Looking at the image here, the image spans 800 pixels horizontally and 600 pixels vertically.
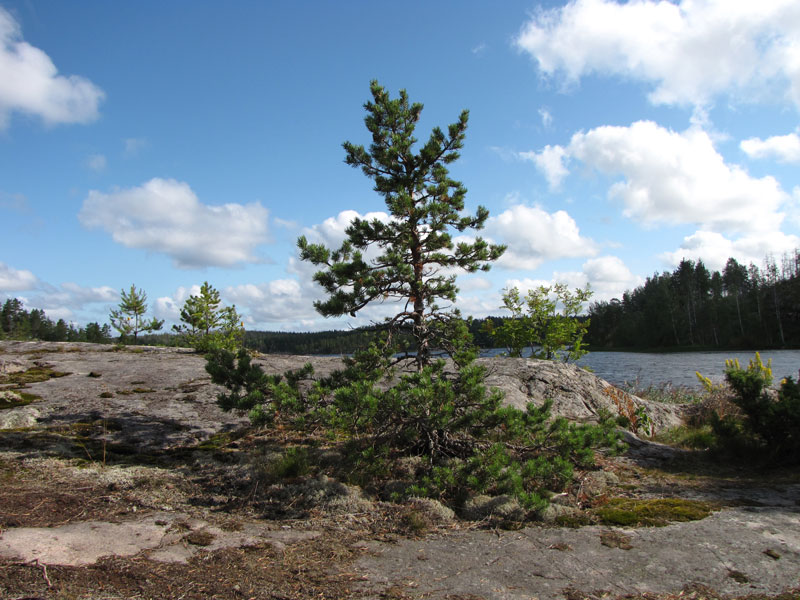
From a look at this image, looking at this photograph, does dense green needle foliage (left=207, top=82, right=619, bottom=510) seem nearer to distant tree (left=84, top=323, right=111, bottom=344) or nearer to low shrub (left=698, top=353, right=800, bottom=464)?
low shrub (left=698, top=353, right=800, bottom=464)

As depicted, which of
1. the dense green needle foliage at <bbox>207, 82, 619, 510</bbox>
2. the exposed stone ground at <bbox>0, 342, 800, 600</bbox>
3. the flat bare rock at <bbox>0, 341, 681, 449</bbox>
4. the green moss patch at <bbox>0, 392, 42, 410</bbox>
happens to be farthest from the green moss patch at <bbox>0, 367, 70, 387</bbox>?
the dense green needle foliage at <bbox>207, 82, 619, 510</bbox>

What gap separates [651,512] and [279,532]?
12.0 feet

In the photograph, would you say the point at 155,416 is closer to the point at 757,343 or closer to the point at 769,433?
the point at 769,433

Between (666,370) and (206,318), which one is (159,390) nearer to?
(206,318)

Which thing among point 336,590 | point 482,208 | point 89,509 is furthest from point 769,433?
point 89,509

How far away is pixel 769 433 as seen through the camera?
688cm

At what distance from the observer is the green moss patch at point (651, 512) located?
4375mm

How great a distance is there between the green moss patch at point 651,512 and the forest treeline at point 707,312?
223 feet

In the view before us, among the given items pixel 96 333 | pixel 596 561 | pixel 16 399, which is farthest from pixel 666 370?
pixel 96 333

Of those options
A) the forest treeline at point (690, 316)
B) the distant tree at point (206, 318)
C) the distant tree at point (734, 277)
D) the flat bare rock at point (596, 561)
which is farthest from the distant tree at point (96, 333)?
the distant tree at point (734, 277)

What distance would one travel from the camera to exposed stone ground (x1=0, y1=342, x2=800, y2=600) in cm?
308

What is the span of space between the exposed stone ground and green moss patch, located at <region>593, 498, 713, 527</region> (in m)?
0.16

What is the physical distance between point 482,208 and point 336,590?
513cm

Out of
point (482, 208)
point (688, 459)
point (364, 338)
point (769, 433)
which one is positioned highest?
point (482, 208)
